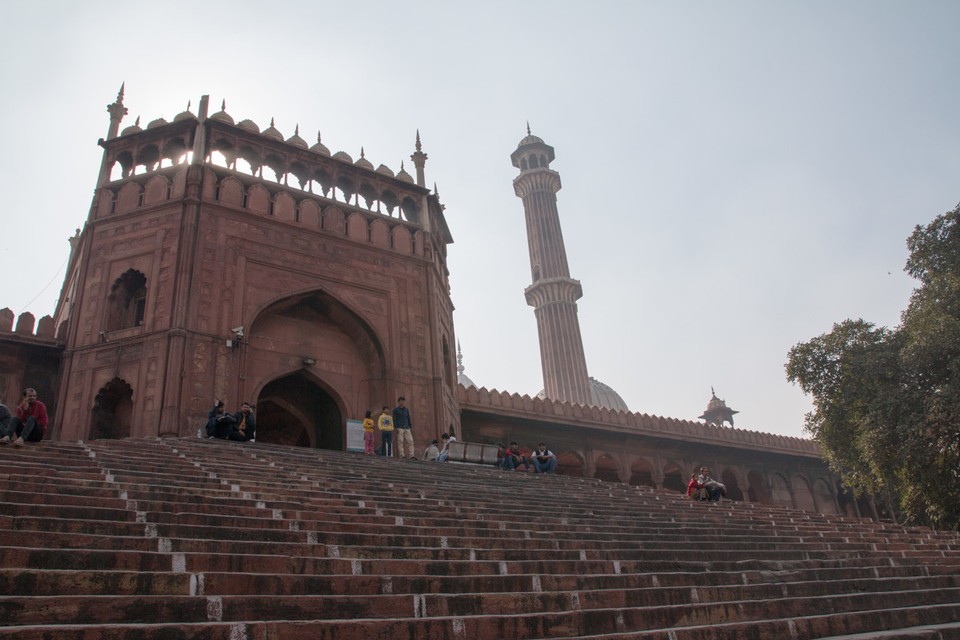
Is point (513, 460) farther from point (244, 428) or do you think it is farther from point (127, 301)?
point (127, 301)

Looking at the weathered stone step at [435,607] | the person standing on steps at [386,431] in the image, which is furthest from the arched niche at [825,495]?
the weathered stone step at [435,607]

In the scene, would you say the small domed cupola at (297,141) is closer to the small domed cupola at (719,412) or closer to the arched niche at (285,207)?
the arched niche at (285,207)

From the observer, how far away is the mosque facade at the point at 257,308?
1217 cm

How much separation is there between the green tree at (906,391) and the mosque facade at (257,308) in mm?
6046

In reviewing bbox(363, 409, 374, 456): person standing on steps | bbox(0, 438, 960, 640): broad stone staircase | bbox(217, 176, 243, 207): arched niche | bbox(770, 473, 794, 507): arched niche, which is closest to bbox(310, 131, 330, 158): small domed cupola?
bbox(217, 176, 243, 207): arched niche

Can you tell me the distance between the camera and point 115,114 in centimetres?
1541

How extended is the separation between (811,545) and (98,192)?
45.0ft

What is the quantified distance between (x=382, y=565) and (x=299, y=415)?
Answer: 11372 mm

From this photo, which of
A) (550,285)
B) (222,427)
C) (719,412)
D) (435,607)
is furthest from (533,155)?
(435,607)

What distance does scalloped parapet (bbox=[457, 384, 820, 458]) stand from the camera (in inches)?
680

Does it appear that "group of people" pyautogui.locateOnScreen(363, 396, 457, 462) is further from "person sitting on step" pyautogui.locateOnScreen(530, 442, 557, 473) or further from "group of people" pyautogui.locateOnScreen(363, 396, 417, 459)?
"person sitting on step" pyautogui.locateOnScreen(530, 442, 557, 473)

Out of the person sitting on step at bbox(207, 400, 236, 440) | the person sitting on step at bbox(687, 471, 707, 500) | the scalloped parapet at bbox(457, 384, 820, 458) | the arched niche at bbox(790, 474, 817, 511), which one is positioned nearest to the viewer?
the person sitting on step at bbox(207, 400, 236, 440)

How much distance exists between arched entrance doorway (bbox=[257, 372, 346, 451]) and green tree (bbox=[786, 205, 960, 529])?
360 inches

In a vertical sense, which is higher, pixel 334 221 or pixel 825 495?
pixel 334 221
